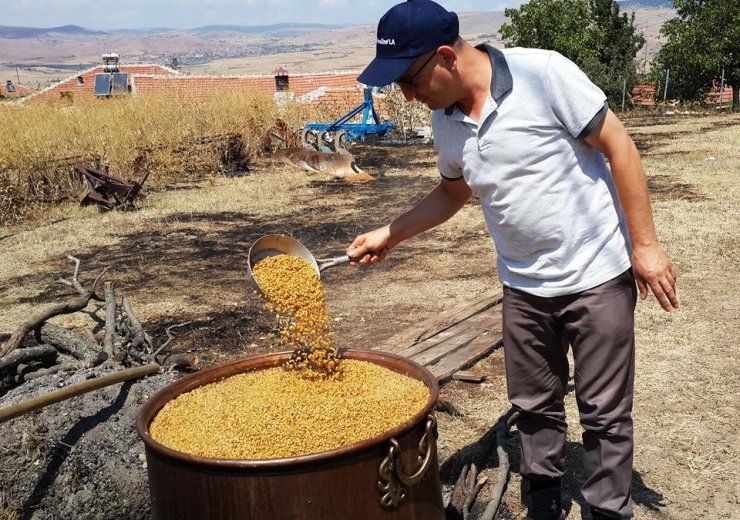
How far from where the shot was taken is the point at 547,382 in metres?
2.41

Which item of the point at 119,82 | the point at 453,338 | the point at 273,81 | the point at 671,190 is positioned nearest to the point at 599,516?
the point at 453,338

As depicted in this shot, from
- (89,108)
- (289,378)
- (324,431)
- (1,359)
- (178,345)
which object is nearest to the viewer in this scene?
(324,431)

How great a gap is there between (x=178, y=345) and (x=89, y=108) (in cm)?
1017

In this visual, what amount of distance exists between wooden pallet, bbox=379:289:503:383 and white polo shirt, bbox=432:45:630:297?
5.50ft

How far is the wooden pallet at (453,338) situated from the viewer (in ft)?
13.0

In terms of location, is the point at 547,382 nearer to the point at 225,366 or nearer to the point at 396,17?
the point at 225,366

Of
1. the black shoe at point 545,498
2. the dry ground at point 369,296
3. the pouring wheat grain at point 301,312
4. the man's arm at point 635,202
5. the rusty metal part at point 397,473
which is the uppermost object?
the man's arm at point 635,202

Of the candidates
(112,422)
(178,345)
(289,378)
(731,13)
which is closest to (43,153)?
(178,345)

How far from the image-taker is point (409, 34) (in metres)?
2.01

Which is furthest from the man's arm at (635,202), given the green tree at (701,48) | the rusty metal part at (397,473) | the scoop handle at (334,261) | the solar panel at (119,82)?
the solar panel at (119,82)

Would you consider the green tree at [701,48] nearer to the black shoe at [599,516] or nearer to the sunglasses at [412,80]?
the black shoe at [599,516]

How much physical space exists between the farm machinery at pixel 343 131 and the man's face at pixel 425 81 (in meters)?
11.0

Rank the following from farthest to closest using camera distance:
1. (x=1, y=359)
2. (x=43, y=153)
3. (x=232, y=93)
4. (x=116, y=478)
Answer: (x=232, y=93) → (x=43, y=153) → (x=1, y=359) → (x=116, y=478)

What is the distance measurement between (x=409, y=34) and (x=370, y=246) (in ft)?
2.58
